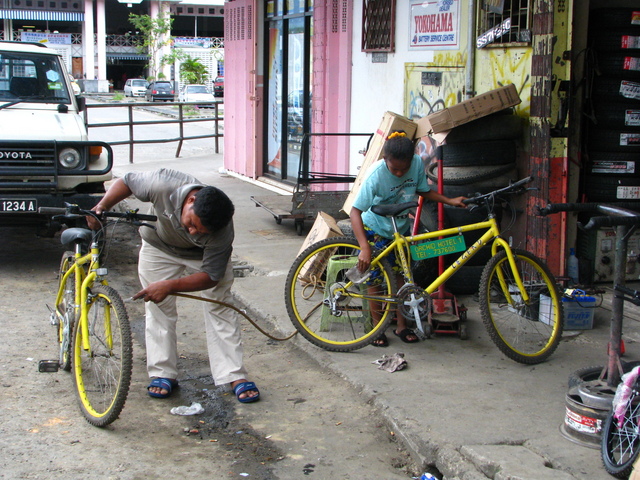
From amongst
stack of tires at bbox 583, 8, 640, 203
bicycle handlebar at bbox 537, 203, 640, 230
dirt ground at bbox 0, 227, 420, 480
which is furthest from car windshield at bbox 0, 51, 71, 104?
bicycle handlebar at bbox 537, 203, 640, 230

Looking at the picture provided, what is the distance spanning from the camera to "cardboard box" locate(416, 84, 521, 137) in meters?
6.16

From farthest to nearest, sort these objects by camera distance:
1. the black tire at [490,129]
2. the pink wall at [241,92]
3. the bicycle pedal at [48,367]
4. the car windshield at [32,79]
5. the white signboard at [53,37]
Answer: the white signboard at [53,37] < the pink wall at [241,92] < the car windshield at [32,79] < the black tire at [490,129] < the bicycle pedal at [48,367]

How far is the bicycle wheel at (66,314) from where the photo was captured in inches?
184

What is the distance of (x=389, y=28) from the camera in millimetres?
8641

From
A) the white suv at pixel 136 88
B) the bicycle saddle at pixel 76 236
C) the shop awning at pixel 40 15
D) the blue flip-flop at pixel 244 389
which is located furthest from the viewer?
the shop awning at pixel 40 15

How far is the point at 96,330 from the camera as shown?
438 cm

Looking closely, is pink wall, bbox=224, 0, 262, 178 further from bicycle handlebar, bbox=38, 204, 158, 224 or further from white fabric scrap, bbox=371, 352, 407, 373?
bicycle handlebar, bbox=38, 204, 158, 224

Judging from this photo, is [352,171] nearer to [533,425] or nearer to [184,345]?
[184,345]

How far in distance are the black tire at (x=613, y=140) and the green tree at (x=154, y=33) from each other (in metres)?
49.4

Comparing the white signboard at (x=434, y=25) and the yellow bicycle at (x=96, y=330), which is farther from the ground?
the white signboard at (x=434, y=25)

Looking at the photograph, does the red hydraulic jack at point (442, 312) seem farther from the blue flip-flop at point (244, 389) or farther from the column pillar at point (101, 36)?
the column pillar at point (101, 36)

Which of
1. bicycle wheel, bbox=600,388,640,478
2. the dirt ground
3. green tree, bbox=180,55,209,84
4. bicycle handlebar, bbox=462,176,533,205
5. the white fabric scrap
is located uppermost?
green tree, bbox=180,55,209,84

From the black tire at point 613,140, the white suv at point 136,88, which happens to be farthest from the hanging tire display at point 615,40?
the white suv at point 136,88

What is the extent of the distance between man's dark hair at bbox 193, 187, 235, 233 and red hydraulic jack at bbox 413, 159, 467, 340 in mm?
2119
